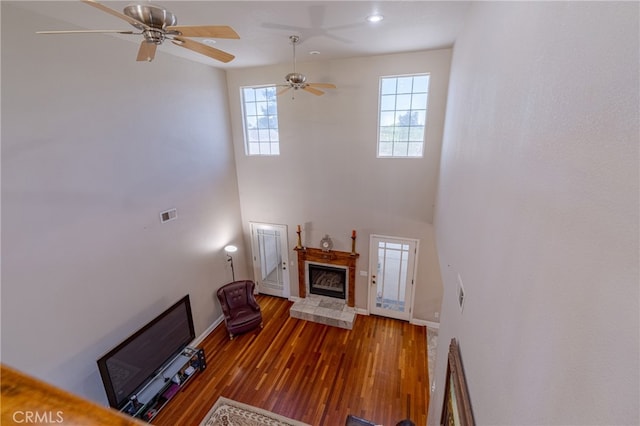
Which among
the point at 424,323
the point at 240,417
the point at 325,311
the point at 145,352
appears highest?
the point at 145,352

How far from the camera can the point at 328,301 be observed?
6.39 metres

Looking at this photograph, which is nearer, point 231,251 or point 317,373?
point 317,373

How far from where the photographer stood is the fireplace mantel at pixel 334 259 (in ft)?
19.6

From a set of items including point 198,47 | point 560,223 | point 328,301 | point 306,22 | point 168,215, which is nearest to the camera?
point 560,223

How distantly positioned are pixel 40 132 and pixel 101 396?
341 centimetres

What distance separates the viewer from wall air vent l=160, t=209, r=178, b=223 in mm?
4410

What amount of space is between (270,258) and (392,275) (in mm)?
2942

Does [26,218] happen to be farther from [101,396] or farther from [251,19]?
[251,19]

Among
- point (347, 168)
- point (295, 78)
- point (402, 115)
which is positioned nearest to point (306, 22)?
point (295, 78)

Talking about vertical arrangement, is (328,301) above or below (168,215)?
below

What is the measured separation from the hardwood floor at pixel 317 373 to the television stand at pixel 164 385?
4.8 inches

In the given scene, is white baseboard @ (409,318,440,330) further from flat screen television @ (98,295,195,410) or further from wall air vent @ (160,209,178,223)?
wall air vent @ (160,209,178,223)

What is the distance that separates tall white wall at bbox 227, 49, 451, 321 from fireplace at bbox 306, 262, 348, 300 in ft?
1.31

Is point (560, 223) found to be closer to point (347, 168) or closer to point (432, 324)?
point (347, 168)
